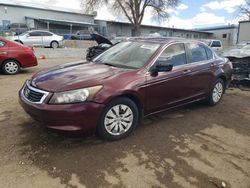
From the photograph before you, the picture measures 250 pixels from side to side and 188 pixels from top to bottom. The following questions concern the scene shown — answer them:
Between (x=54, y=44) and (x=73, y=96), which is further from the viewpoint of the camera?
(x=54, y=44)

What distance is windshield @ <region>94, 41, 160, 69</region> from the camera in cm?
422

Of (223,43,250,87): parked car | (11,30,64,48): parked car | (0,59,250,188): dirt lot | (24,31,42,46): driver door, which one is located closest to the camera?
Answer: (0,59,250,188): dirt lot

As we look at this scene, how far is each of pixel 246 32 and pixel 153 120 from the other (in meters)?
29.1

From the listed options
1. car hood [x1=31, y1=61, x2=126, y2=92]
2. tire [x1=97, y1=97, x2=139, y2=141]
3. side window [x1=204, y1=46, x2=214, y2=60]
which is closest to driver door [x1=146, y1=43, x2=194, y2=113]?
tire [x1=97, y1=97, x2=139, y2=141]

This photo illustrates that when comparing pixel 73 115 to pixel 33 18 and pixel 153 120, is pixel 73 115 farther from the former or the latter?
pixel 33 18

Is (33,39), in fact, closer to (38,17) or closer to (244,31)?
(38,17)

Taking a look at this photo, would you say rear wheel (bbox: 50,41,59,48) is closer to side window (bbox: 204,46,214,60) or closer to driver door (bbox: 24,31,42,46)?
driver door (bbox: 24,31,42,46)

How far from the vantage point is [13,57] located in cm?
886

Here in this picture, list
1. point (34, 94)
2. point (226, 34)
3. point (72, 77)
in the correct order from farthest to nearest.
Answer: point (226, 34)
point (72, 77)
point (34, 94)

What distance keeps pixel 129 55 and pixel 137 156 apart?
185 cm

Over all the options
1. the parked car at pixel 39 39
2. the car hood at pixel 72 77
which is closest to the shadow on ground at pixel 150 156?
the car hood at pixel 72 77

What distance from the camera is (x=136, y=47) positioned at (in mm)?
4617

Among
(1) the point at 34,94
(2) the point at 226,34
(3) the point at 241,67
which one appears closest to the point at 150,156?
(1) the point at 34,94

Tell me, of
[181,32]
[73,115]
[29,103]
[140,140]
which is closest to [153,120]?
[140,140]
